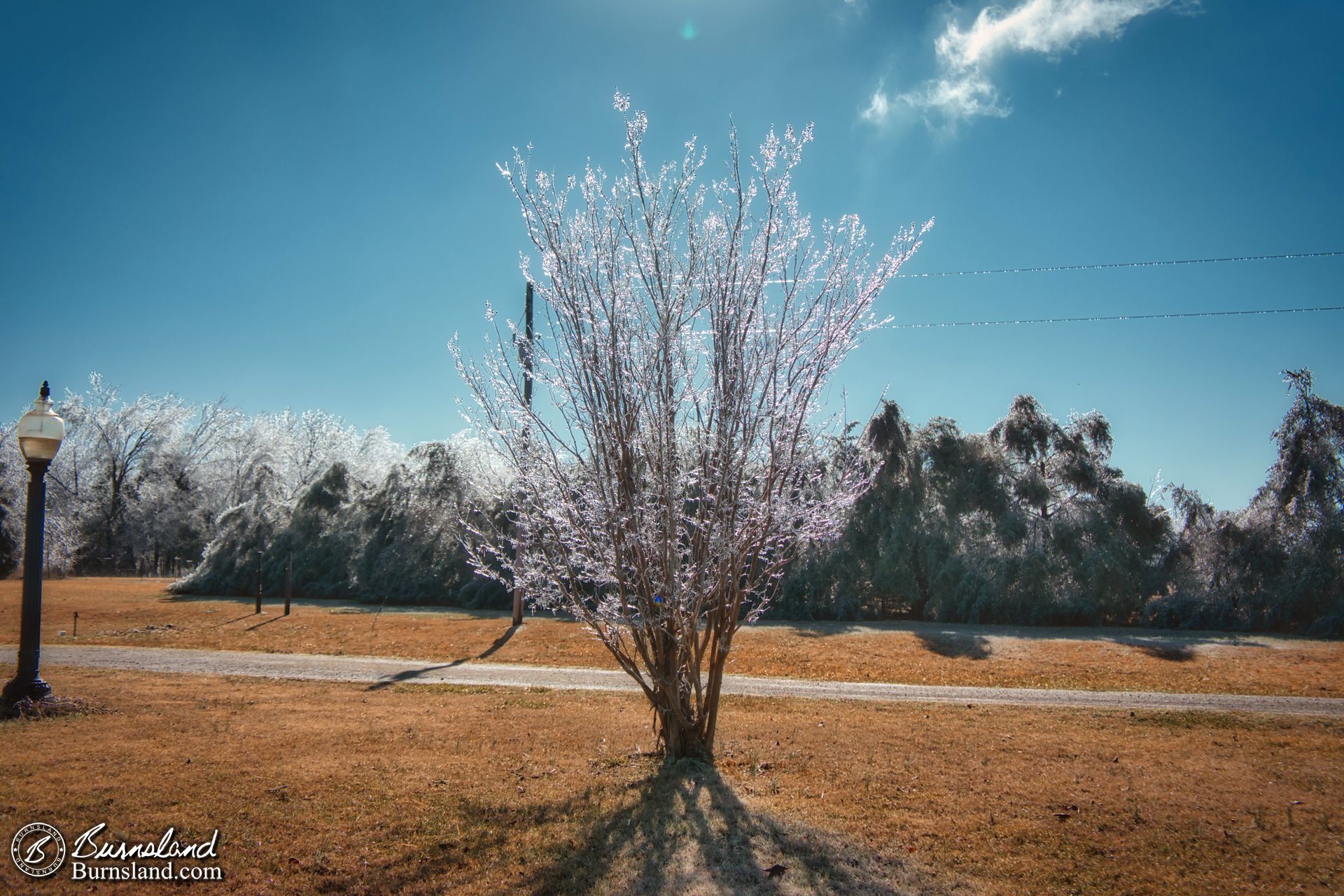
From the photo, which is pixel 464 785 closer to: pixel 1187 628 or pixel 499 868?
pixel 499 868

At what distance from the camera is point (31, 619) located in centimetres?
693

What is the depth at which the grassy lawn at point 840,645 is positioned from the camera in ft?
35.0

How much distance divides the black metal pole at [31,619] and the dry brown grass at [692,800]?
590 mm

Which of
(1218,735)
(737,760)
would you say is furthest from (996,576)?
(737,760)

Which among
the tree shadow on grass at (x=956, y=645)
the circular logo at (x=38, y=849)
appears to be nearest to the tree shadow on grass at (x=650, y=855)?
the circular logo at (x=38, y=849)

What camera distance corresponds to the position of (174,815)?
4285 millimetres

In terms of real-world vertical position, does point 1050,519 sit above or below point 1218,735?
above

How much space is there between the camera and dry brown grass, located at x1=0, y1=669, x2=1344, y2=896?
390 cm

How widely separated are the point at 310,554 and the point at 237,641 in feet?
28.7

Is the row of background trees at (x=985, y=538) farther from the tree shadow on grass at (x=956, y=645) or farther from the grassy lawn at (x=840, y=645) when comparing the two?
the tree shadow on grass at (x=956, y=645)

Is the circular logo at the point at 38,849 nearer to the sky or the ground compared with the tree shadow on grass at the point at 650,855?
nearer to the sky

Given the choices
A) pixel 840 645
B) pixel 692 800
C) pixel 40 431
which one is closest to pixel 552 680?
pixel 840 645

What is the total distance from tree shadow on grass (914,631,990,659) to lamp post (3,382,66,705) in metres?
11.8

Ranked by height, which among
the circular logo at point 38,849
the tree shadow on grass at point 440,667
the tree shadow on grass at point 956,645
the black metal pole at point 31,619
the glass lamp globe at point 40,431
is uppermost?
the glass lamp globe at point 40,431
